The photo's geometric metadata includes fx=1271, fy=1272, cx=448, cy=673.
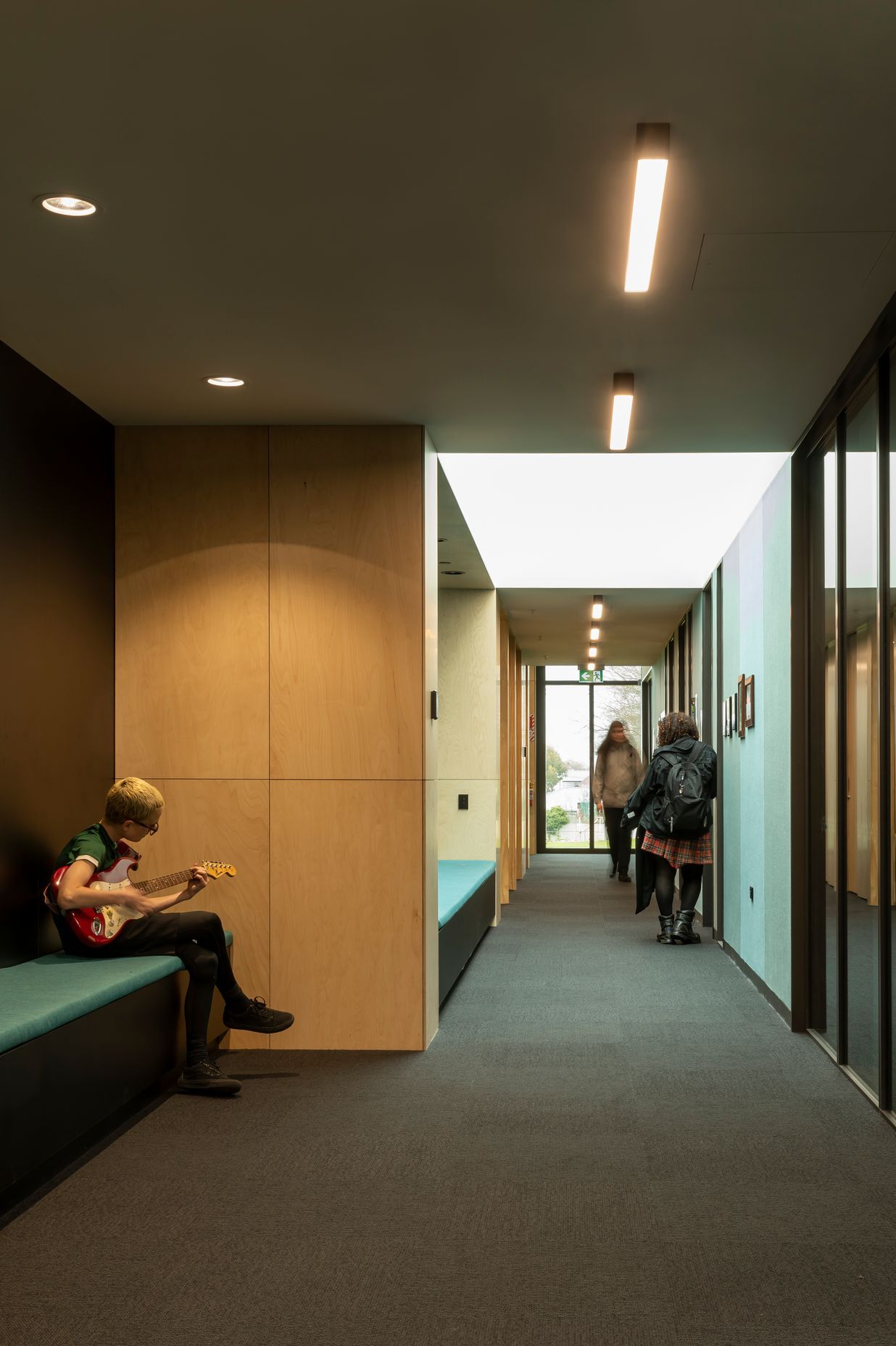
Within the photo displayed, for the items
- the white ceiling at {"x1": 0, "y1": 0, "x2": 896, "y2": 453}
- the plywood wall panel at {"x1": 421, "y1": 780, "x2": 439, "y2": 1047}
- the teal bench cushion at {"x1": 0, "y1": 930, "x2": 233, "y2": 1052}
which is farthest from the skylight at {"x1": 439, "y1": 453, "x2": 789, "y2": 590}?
the teal bench cushion at {"x1": 0, "y1": 930, "x2": 233, "y2": 1052}

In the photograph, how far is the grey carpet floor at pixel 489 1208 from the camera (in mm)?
2916

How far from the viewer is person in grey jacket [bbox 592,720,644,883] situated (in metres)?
13.8

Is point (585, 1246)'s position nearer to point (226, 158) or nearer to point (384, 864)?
point (384, 864)

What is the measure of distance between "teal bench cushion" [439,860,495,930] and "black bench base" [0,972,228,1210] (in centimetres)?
187

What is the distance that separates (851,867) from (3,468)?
3522 mm

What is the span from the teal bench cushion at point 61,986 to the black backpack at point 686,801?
481cm

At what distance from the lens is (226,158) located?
10.5 feet

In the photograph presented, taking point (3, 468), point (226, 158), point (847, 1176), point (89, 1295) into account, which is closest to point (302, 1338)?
point (89, 1295)

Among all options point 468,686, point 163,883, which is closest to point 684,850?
point 468,686

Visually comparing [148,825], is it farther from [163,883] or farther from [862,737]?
[862,737]

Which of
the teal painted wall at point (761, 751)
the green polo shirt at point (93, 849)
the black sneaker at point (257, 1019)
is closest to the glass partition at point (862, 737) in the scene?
the teal painted wall at point (761, 751)

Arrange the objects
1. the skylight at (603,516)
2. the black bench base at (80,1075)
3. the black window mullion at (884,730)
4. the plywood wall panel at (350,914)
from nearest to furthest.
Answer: the black bench base at (80,1075) < the black window mullion at (884,730) < the plywood wall panel at (350,914) < the skylight at (603,516)

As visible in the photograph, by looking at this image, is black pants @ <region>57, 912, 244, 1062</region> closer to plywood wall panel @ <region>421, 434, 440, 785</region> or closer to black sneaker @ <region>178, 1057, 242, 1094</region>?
black sneaker @ <region>178, 1057, 242, 1094</region>

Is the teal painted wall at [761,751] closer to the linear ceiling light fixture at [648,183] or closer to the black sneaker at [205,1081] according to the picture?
the black sneaker at [205,1081]
